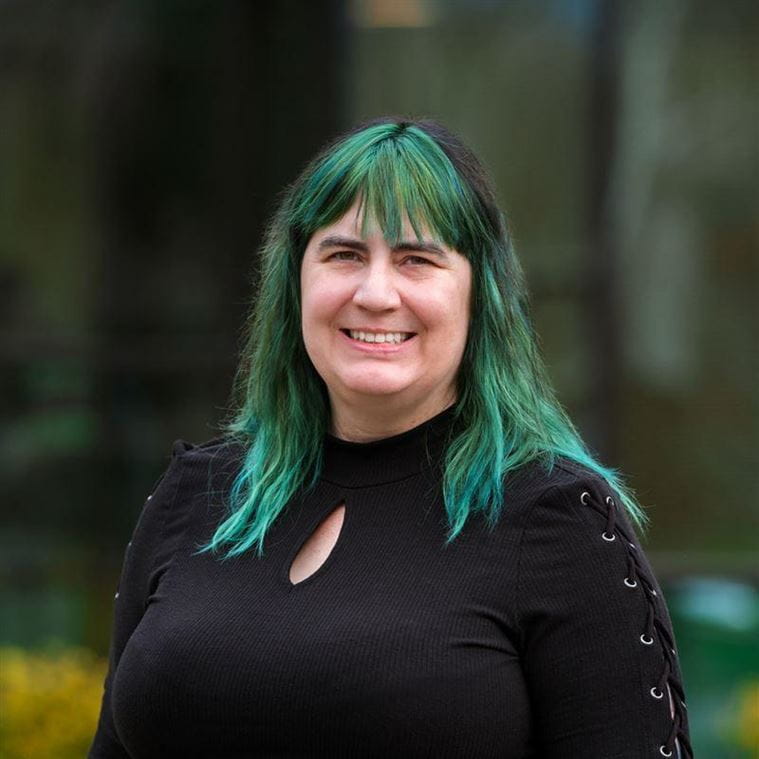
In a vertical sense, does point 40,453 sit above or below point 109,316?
below

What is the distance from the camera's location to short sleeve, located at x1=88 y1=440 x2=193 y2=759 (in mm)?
2971

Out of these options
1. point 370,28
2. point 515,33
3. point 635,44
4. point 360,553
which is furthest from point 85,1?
point 360,553

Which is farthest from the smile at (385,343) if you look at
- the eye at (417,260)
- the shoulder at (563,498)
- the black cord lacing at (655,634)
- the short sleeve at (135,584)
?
the short sleeve at (135,584)

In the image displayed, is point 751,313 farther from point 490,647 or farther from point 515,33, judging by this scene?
point 490,647

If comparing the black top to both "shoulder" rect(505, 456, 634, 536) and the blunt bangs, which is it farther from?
the blunt bangs

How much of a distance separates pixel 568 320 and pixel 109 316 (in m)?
1.81

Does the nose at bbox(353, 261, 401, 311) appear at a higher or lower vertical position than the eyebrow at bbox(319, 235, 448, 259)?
lower

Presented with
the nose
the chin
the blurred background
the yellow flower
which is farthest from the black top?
the blurred background

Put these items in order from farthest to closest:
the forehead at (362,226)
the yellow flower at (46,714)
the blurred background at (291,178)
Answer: the blurred background at (291,178) → the yellow flower at (46,714) → the forehead at (362,226)

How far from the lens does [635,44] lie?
6.57 meters

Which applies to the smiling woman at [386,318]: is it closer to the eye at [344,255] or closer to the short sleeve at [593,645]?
the eye at [344,255]

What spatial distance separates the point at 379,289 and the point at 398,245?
7 cm

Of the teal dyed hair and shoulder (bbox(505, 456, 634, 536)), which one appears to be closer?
shoulder (bbox(505, 456, 634, 536))

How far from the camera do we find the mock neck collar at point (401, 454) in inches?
111
